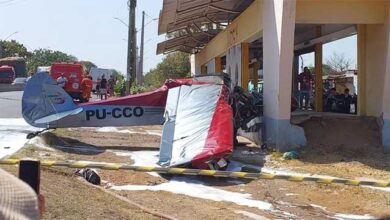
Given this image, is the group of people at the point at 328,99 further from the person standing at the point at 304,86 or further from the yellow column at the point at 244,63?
the yellow column at the point at 244,63

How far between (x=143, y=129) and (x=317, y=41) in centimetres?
652

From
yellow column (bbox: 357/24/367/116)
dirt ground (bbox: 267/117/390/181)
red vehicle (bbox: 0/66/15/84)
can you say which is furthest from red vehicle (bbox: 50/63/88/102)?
red vehicle (bbox: 0/66/15/84)

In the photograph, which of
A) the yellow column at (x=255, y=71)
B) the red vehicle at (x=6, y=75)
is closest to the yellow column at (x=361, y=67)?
the yellow column at (x=255, y=71)

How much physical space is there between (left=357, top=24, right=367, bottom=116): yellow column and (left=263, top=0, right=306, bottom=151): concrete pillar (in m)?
2.48

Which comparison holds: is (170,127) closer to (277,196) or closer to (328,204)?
(277,196)

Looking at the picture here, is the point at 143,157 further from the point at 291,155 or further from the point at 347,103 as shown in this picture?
the point at 347,103

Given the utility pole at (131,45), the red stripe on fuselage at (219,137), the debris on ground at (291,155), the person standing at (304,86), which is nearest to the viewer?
the red stripe on fuselage at (219,137)

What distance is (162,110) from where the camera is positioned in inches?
532

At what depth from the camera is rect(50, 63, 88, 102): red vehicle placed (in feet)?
90.0

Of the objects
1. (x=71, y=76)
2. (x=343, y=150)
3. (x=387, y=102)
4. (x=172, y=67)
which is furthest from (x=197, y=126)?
(x=172, y=67)

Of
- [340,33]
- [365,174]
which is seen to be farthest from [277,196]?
[340,33]

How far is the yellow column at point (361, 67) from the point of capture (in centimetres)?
1388

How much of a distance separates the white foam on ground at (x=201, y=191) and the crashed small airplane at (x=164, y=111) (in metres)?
1.22

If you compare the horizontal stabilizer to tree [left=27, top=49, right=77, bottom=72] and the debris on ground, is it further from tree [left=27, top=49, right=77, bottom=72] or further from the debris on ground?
tree [left=27, top=49, right=77, bottom=72]
